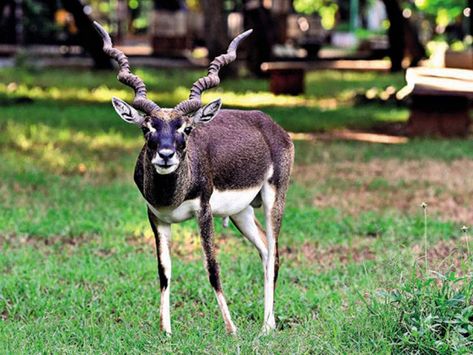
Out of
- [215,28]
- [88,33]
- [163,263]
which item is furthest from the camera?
[88,33]

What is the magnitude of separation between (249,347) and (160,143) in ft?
3.65

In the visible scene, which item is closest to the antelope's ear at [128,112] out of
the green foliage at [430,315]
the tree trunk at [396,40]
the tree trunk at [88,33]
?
the green foliage at [430,315]

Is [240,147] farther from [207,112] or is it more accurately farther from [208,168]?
[207,112]

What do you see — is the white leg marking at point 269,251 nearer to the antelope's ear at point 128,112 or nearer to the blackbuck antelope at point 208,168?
the blackbuck antelope at point 208,168

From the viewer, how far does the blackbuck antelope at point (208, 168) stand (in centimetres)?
506

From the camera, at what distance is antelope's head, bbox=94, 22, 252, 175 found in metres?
4.87

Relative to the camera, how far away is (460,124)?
1407 cm

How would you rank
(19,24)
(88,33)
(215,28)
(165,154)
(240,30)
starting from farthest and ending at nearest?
(240,30)
(19,24)
(88,33)
(215,28)
(165,154)

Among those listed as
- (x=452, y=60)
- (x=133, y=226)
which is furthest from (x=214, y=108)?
(x=452, y=60)

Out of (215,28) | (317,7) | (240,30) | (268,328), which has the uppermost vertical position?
(268,328)

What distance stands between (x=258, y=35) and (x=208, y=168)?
56.3 ft

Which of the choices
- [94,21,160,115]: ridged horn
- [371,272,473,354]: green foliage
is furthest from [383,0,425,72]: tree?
[371,272,473,354]: green foliage

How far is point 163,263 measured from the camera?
5.52 m

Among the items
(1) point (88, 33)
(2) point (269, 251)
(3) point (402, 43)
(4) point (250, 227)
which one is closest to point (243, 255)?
(4) point (250, 227)
